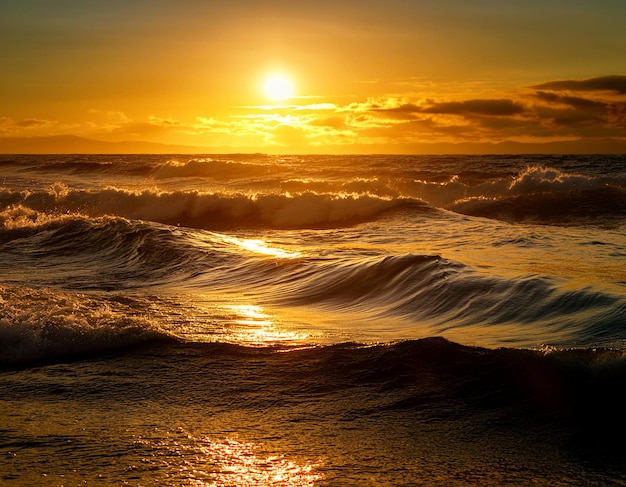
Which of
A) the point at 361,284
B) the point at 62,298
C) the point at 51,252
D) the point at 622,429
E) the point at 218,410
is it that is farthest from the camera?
the point at 51,252

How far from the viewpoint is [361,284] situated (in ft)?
34.3

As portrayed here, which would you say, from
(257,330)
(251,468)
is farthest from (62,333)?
(251,468)

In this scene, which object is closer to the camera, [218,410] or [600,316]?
[218,410]

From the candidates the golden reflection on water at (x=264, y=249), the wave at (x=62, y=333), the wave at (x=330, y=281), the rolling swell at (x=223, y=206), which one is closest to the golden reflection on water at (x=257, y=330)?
the wave at (x=330, y=281)

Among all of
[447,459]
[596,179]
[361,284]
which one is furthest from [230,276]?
[596,179]

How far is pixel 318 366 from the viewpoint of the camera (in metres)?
6.06

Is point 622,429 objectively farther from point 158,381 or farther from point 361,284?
point 361,284

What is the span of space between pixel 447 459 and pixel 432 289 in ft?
17.5

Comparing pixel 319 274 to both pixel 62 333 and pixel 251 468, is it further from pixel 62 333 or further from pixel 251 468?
pixel 251 468

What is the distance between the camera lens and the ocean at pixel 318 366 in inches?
164

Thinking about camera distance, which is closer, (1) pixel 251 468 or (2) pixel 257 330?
(1) pixel 251 468

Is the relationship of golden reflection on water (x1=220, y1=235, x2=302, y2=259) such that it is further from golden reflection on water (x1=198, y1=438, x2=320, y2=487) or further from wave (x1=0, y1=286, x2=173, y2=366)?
→ golden reflection on water (x1=198, y1=438, x2=320, y2=487)

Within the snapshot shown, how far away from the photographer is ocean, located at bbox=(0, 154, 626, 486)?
13.6 ft

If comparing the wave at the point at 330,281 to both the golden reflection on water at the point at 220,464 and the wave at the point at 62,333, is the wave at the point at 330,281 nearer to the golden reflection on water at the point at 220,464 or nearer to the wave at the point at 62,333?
the wave at the point at 62,333
